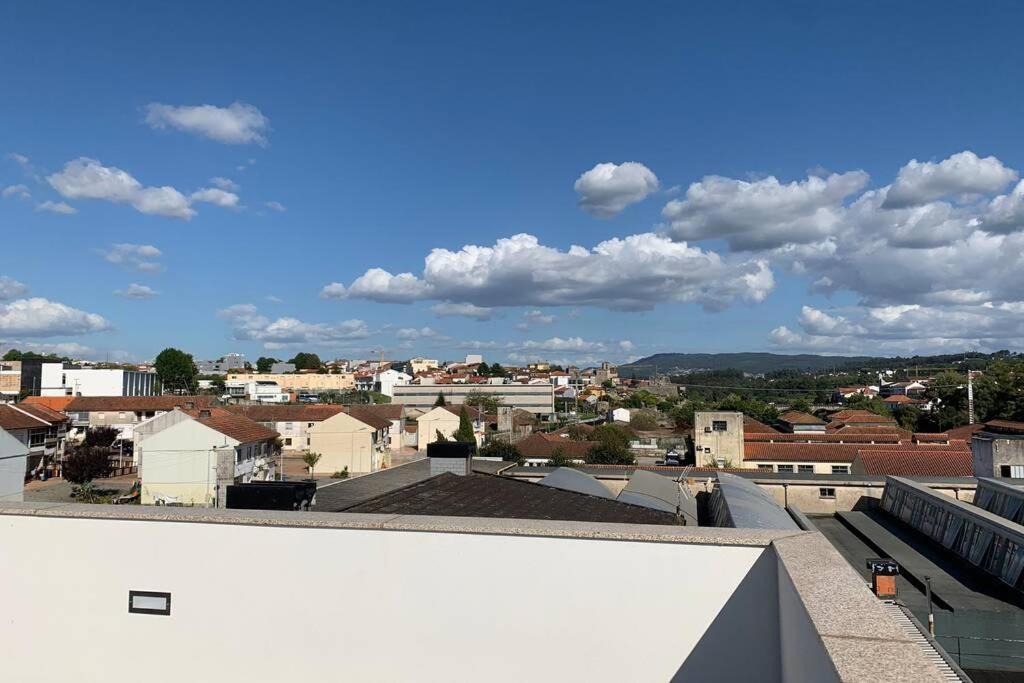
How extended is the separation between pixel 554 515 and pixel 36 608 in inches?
200

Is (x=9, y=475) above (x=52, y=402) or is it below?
above

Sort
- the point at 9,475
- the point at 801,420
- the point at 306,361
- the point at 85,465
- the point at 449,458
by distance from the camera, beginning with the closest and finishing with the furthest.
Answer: the point at 9,475 < the point at 449,458 < the point at 85,465 < the point at 801,420 < the point at 306,361

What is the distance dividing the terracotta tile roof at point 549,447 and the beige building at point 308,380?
309 ft

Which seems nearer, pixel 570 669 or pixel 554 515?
pixel 570 669

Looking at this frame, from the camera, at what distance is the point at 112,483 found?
39656 millimetres

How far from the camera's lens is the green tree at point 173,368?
101213mm

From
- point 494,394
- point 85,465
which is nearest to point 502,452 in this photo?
point 85,465

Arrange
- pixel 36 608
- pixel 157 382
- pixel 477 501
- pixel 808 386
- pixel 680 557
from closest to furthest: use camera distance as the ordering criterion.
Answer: pixel 680 557, pixel 36 608, pixel 477 501, pixel 157 382, pixel 808 386

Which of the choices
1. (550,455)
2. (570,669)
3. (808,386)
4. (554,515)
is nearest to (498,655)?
(570,669)

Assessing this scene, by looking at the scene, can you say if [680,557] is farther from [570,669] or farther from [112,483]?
[112,483]

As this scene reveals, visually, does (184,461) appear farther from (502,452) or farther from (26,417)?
(502,452)

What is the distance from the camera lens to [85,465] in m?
36.5

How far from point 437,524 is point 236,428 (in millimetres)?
33419

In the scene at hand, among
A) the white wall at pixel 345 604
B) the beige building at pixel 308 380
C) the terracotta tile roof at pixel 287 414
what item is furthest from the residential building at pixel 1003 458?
the beige building at pixel 308 380
